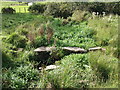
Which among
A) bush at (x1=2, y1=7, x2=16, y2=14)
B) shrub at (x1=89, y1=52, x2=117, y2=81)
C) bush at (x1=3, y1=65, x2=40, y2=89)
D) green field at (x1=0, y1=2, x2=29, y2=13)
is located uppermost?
green field at (x1=0, y1=2, x2=29, y2=13)

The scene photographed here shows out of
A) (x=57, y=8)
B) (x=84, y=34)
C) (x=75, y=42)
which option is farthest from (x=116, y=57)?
(x=57, y=8)

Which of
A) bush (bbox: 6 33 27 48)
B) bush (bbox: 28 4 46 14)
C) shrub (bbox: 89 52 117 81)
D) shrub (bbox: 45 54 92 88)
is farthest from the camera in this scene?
bush (bbox: 28 4 46 14)

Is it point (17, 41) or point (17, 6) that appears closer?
point (17, 41)

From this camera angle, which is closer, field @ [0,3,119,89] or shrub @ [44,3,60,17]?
field @ [0,3,119,89]

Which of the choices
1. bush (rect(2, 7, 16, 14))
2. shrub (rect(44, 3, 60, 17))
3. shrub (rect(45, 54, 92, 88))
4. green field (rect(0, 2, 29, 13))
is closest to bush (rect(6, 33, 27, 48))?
shrub (rect(45, 54, 92, 88))

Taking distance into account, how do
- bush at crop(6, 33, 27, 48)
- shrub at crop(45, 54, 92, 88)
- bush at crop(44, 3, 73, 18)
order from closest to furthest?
1. shrub at crop(45, 54, 92, 88)
2. bush at crop(6, 33, 27, 48)
3. bush at crop(44, 3, 73, 18)

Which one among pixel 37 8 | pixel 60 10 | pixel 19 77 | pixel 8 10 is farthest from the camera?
pixel 37 8

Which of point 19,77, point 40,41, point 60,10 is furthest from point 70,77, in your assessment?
point 60,10

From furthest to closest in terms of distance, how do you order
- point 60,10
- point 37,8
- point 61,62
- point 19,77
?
point 37,8 → point 60,10 → point 61,62 → point 19,77

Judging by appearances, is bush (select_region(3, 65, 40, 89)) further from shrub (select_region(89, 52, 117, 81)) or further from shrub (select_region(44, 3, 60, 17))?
shrub (select_region(44, 3, 60, 17))

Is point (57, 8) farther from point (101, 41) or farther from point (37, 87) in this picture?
point (37, 87)

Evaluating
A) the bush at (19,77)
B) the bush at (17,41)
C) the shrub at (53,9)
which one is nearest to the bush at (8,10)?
the shrub at (53,9)

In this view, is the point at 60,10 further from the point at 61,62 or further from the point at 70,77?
the point at 70,77

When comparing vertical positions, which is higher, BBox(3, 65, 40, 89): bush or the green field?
the green field
